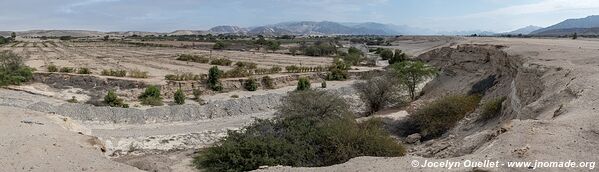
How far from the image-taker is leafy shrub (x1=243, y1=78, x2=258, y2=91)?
48700 millimetres

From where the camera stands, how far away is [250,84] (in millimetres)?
48938

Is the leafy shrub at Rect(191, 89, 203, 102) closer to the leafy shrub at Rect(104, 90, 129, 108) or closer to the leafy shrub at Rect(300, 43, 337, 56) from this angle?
the leafy shrub at Rect(104, 90, 129, 108)

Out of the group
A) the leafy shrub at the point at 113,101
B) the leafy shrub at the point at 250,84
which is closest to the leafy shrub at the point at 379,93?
the leafy shrub at the point at 250,84

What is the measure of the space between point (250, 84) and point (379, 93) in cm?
1580

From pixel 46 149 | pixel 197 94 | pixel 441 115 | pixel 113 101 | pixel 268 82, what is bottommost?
pixel 197 94

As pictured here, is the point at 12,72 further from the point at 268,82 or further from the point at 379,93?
the point at 379,93

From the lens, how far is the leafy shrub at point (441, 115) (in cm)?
2741

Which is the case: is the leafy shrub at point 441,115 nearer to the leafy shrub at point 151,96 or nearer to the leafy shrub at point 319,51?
the leafy shrub at point 151,96

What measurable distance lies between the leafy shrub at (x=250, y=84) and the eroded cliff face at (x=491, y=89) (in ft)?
53.0

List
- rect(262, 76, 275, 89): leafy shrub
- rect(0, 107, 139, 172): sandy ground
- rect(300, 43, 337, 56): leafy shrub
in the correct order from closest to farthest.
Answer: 1. rect(0, 107, 139, 172): sandy ground
2. rect(262, 76, 275, 89): leafy shrub
3. rect(300, 43, 337, 56): leafy shrub

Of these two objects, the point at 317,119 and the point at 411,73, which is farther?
the point at 411,73

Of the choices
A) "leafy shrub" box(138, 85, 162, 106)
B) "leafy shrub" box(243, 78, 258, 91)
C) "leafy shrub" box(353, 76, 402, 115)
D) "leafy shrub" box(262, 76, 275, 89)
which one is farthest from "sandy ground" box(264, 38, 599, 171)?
"leafy shrub" box(262, 76, 275, 89)

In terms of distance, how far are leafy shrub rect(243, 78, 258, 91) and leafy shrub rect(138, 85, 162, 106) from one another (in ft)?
29.7

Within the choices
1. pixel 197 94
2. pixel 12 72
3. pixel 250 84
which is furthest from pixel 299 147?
pixel 12 72
